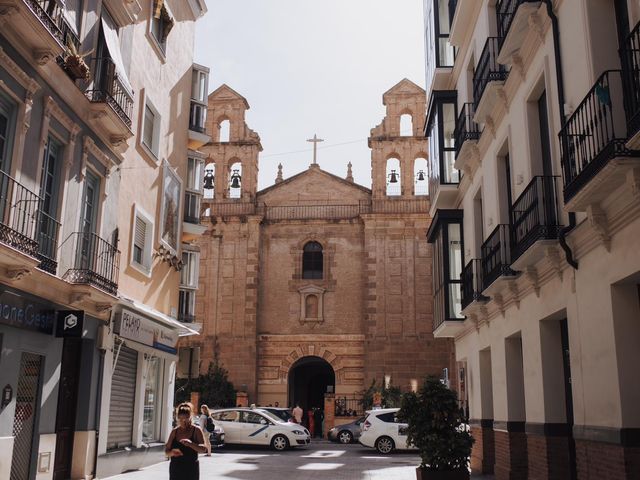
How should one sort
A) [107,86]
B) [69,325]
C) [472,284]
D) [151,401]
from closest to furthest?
[69,325] < [107,86] < [472,284] < [151,401]

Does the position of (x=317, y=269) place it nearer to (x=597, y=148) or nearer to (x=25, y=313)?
(x=25, y=313)

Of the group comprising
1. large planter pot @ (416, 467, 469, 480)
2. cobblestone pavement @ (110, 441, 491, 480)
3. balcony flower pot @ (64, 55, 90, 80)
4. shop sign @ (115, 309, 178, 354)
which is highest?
balcony flower pot @ (64, 55, 90, 80)

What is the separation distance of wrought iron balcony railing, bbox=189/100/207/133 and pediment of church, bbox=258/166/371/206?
622 inches

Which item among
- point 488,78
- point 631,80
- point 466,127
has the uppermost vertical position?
point 466,127

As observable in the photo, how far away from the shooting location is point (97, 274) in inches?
507

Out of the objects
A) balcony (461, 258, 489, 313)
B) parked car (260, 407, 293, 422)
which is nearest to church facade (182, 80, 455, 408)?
parked car (260, 407, 293, 422)

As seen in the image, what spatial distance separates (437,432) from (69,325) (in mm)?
6256

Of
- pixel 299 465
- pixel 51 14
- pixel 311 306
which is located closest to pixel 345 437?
pixel 311 306

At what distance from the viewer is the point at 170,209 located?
18.8m

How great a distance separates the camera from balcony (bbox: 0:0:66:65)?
9.64m

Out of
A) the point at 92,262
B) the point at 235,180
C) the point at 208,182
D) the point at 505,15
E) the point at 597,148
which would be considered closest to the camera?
the point at 597,148

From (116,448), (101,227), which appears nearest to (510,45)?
(101,227)

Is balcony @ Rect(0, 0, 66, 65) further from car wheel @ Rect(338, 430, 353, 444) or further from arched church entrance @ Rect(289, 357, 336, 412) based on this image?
arched church entrance @ Rect(289, 357, 336, 412)

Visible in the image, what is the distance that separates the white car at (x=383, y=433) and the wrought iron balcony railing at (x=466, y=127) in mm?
10664
